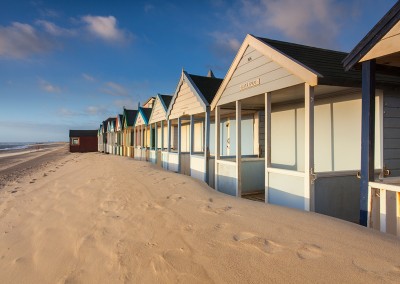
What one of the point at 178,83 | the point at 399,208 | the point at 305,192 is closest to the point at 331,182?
the point at 305,192

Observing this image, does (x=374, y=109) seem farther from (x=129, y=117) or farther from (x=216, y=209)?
(x=129, y=117)

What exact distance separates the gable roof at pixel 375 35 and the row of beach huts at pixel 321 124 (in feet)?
0.04

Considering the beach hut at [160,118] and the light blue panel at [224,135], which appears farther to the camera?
the beach hut at [160,118]

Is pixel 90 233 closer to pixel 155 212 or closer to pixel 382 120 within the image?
pixel 155 212

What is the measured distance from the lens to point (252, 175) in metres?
8.59

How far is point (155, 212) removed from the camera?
5059mm

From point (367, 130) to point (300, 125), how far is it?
12.4 feet

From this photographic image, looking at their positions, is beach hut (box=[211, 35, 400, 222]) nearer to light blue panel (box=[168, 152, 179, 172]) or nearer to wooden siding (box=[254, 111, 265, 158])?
wooden siding (box=[254, 111, 265, 158])

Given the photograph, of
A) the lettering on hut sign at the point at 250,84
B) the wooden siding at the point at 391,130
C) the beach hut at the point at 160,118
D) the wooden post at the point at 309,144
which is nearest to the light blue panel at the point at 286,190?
the wooden post at the point at 309,144

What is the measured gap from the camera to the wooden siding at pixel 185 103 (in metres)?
9.67

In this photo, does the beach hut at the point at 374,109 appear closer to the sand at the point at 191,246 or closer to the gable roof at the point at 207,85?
the sand at the point at 191,246

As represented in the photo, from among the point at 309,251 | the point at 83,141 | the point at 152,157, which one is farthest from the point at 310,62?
the point at 83,141

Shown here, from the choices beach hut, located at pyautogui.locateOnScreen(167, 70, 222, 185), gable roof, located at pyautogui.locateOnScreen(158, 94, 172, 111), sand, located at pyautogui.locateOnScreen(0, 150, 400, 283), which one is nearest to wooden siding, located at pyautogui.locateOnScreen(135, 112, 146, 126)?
gable roof, located at pyautogui.locateOnScreen(158, 94, 172, 111)

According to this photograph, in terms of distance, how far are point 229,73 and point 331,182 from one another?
413 cm
